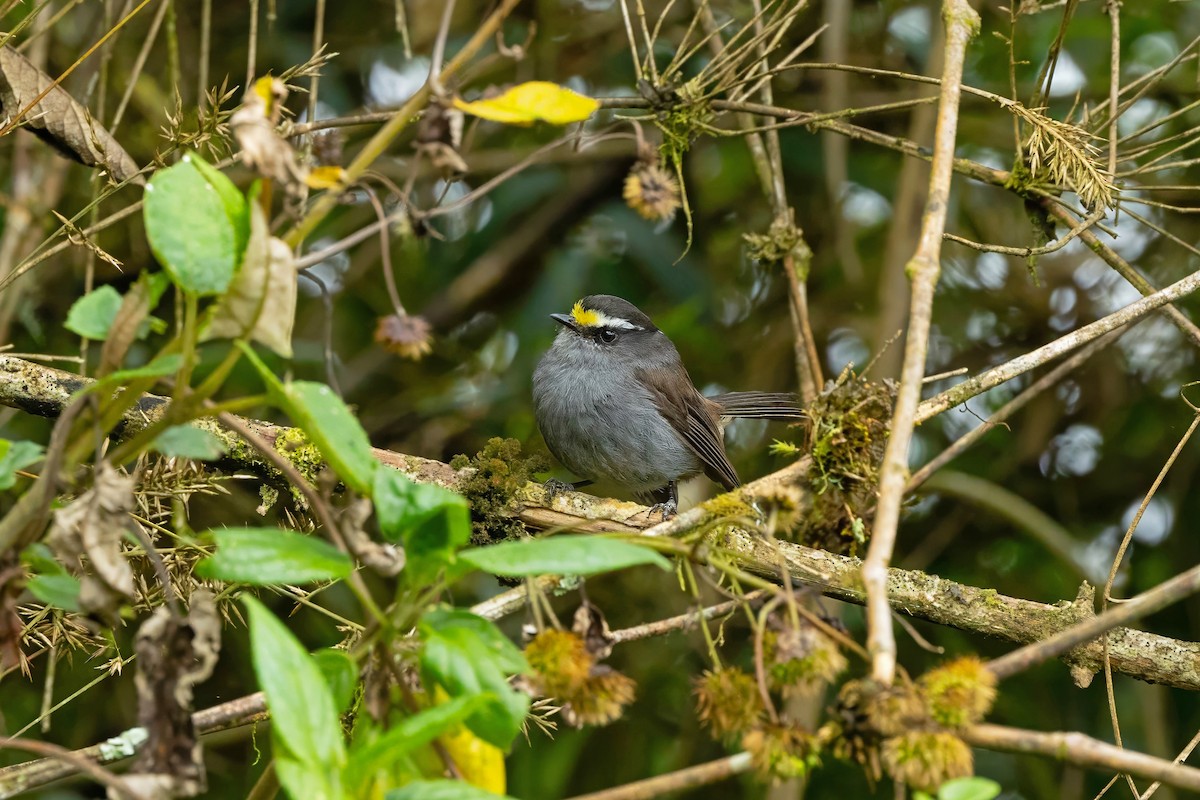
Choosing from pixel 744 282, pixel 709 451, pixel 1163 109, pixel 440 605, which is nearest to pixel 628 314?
pixel 709 451

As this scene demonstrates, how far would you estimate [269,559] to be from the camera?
4.77ft

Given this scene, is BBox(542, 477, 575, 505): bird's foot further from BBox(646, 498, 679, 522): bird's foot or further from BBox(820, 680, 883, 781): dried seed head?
BBox(820, 680, 883, 781): dried seed head

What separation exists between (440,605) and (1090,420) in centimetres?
535

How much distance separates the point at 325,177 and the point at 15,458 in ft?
1.91

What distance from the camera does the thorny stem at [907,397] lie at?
1560mm

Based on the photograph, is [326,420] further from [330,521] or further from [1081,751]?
[1081,751]

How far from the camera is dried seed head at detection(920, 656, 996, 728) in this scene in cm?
153

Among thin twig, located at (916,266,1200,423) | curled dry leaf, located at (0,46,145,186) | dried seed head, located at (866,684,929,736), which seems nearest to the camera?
dried seed head, located at (866,684,929,736)

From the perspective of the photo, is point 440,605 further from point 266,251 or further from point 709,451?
point 709,451

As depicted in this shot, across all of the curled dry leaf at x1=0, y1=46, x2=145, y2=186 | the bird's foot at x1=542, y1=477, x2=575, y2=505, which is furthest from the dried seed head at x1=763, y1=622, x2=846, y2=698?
the bird's foot at x1=542, y1=477, x2=575, y2=505

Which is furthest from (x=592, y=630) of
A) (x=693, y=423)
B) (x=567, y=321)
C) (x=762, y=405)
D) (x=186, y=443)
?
(x=762, y=405)

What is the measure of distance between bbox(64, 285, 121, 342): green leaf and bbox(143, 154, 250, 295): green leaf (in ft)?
0.47

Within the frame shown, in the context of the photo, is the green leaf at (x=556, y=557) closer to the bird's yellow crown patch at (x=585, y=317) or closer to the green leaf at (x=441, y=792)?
the green leaf at (x=441, y=792)

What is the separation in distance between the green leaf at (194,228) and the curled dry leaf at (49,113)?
1606mm
